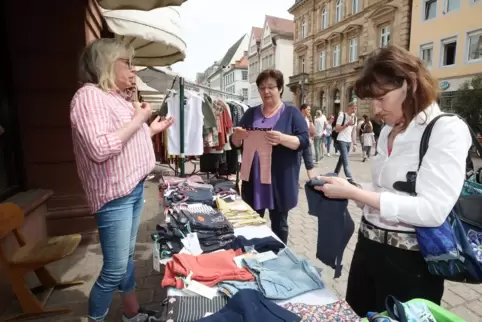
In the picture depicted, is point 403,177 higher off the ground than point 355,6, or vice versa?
point 355,6

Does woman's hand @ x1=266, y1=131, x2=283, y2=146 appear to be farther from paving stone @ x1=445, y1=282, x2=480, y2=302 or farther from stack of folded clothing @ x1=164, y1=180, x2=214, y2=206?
paving stone @ x1=445, y1=282, x2=480, y2=302

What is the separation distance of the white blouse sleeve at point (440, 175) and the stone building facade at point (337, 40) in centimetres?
2269

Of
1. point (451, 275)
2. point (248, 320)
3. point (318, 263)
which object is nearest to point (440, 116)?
point (451, 275)

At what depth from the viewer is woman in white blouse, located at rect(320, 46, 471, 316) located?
3.69ft

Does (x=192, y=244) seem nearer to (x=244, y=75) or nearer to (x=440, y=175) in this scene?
(x=440, y=175)

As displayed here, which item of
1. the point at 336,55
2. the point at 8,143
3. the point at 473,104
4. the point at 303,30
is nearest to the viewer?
the point at 8,143

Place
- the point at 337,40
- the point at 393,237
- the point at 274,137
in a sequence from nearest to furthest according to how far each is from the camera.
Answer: the point at 393,237 → the point at 274,137 → the point at 337,40

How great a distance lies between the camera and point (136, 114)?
6.04 ft

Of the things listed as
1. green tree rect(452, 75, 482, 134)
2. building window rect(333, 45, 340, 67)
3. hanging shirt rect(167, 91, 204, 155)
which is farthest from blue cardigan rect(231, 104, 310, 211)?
building window rect(333, 45, 340, 67)

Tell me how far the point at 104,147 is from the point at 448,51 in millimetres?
21620

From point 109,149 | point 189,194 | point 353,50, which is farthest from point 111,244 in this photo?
point 353,50

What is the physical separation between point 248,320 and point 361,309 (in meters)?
0.72

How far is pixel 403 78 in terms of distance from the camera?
4.06 feet

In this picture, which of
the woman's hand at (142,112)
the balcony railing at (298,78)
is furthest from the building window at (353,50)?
the woman's hand at (142,112)
